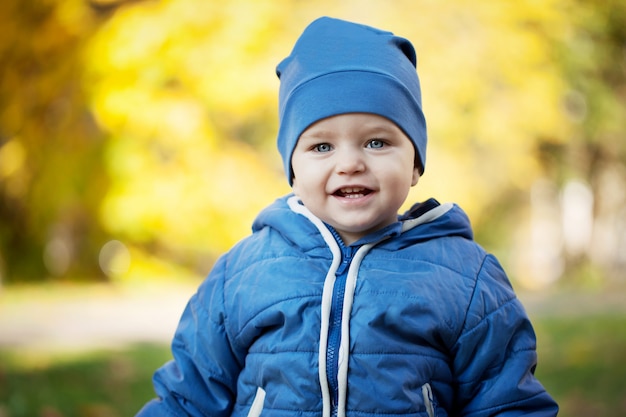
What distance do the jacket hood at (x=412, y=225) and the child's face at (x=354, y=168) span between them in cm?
8

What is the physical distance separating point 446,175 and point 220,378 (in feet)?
15.8

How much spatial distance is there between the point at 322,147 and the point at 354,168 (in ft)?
0.38

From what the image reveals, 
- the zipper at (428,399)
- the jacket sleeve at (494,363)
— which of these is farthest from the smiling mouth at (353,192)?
the zipper at (428,399)

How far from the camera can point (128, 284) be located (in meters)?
6.65

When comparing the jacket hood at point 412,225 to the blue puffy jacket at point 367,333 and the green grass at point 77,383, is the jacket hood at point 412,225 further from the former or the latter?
the green grass at point 77,383

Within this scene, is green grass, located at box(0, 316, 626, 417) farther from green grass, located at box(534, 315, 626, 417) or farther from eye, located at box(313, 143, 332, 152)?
eye, located at box(313, 143, 332, 152)

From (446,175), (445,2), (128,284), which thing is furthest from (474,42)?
(128,284)

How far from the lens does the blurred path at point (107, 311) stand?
484cm

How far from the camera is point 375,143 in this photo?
1.69 m

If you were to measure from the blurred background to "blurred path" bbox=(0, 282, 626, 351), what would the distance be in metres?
0.02

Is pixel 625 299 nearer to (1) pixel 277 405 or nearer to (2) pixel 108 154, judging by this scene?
(2) pixel 108 154

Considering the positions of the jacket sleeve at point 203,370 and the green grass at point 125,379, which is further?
the green grass at point 125,379

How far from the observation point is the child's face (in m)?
1.66

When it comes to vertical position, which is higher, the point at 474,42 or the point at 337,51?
the point at 474,42
